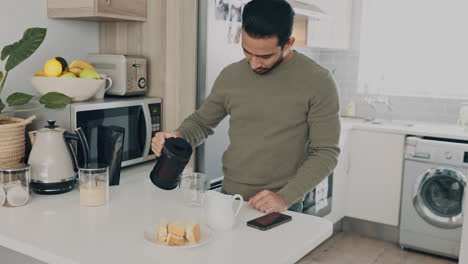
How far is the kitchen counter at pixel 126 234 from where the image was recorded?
3.98ft

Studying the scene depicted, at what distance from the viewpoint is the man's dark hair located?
5.13 feet

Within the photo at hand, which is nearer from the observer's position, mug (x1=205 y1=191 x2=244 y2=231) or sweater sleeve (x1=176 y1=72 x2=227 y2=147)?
mug (x1=205 y1=191 x2=244 y2=231)

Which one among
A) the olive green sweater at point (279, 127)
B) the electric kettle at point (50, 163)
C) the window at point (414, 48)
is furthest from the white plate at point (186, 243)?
the window at point (414, 48)

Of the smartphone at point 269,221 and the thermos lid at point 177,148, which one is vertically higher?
the thermos lid at point 177,148

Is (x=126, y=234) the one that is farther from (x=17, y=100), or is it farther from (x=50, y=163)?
(x=17, y=100)

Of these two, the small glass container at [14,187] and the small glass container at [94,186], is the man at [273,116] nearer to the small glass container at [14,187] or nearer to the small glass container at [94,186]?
the small glass container at [94,186]

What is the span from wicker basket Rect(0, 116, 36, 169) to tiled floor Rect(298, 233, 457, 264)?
6.85ft

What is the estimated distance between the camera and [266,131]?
1.78 metres

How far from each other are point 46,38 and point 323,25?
2.20 metres

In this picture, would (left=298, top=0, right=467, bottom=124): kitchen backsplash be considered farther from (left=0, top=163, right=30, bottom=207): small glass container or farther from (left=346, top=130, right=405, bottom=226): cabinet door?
(left=0, top=163, right=30, bottom=207): small glass container

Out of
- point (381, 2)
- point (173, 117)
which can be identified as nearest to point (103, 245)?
point (173, 117)

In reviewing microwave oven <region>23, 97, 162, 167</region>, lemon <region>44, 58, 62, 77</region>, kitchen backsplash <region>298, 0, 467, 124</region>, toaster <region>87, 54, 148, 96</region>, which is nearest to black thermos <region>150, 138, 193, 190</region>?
microwave oven <region>23, 97, 162, 167</region>

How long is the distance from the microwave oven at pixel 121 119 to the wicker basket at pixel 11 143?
0.18 m

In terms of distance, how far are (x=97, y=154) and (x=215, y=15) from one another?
988 mm
